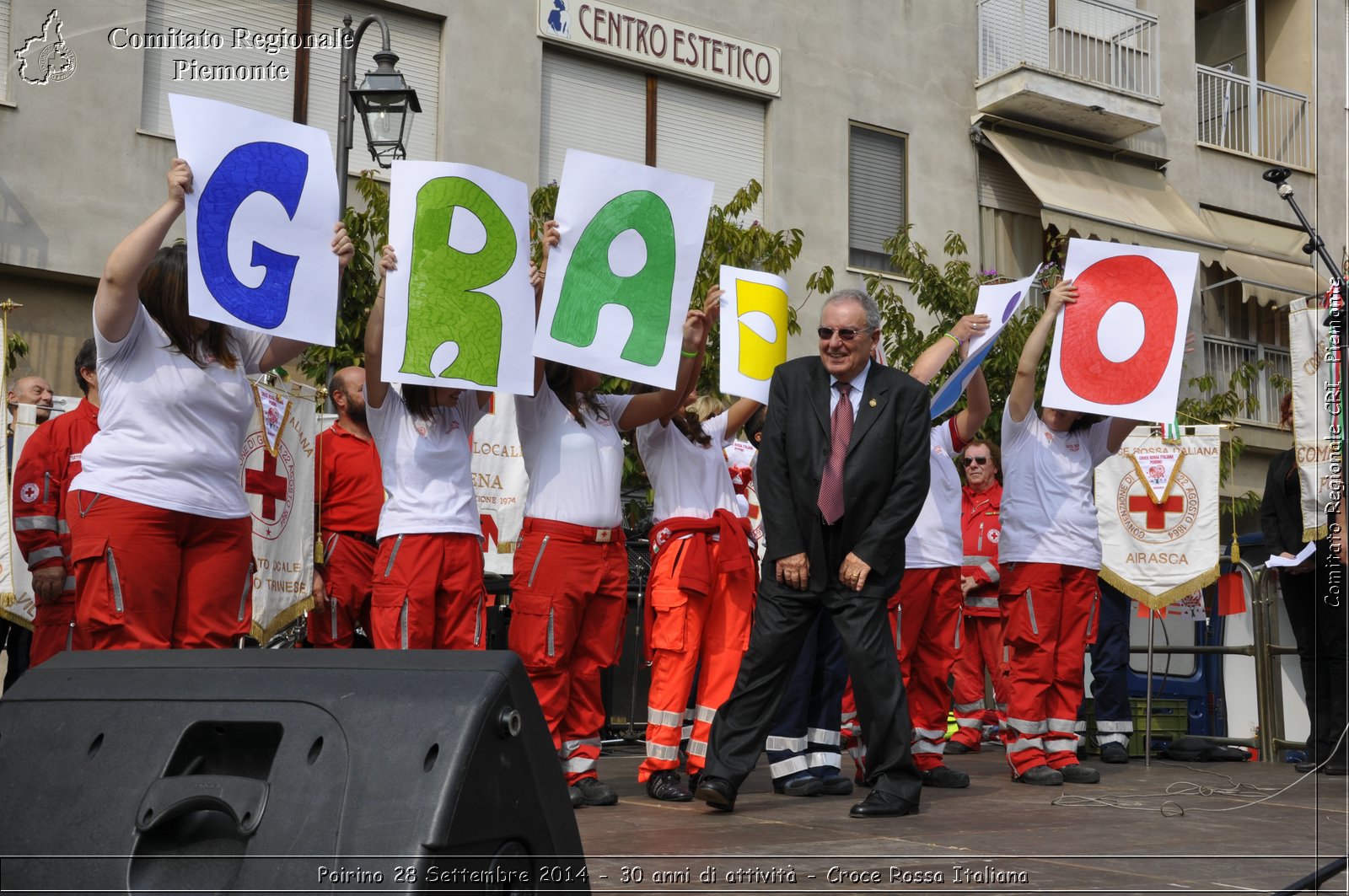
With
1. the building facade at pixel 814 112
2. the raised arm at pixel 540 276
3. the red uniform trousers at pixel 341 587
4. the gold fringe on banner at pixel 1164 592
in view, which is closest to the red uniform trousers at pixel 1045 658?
the gold fringe on banner at pixel 1164 592

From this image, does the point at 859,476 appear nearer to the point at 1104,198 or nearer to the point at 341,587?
the point at 341,587

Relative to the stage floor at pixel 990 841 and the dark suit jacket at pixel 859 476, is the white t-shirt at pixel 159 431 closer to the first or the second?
the stage floor at pixel 990 841

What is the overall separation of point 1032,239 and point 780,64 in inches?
174

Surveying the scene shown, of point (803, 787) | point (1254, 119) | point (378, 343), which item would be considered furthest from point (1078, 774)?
point (1254, 119)

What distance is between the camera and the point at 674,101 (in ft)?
50.7

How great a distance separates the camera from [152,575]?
407 centimetres

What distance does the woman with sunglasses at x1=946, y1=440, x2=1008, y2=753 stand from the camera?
348 inches

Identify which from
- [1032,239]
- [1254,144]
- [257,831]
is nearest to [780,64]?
[1032,239]

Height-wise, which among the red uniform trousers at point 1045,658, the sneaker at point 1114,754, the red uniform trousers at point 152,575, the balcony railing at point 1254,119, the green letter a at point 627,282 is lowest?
the sneaker at point 1114,754

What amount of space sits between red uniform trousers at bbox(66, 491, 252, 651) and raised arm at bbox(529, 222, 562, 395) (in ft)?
5.46

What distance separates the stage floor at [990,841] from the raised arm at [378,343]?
1760 millimetres

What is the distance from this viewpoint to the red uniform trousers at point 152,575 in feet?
13.1

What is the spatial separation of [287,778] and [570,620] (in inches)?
109

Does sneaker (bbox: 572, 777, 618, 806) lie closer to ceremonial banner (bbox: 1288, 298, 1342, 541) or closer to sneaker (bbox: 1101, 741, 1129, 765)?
sneaker (bbox: 1101, 741, 1129, 765)
